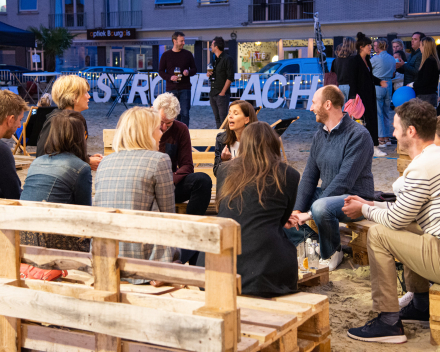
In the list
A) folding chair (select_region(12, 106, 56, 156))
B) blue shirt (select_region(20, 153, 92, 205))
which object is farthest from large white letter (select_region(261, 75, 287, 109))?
blue shirt (select_region(20, 153, 92, 205))

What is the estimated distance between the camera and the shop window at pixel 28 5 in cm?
3541

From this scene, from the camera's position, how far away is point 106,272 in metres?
2.44

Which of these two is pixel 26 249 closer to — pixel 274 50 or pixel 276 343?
pixel 276 343

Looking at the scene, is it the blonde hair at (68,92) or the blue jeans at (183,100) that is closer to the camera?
the blonde hair at (68,92)

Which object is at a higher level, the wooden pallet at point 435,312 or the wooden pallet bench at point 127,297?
the wooden pallet bench at point 127,297

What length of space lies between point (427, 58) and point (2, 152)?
7445 mm

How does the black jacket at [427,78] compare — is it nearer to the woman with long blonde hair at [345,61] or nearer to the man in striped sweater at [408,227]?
the woman with long blonde hair at [345,61]

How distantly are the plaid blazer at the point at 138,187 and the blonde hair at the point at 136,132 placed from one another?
0.08m

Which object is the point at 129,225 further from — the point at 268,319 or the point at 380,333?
the point at 380,333

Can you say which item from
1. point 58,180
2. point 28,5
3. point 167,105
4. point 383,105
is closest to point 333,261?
point 167,105

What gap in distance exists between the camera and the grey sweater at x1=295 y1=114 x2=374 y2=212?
467cm

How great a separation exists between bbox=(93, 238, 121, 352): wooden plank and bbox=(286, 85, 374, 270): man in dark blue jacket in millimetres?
2309

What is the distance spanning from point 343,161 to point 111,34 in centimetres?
3077

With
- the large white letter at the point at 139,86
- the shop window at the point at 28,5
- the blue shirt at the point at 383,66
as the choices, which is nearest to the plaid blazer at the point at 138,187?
the blue shirt at the point at 383,66
